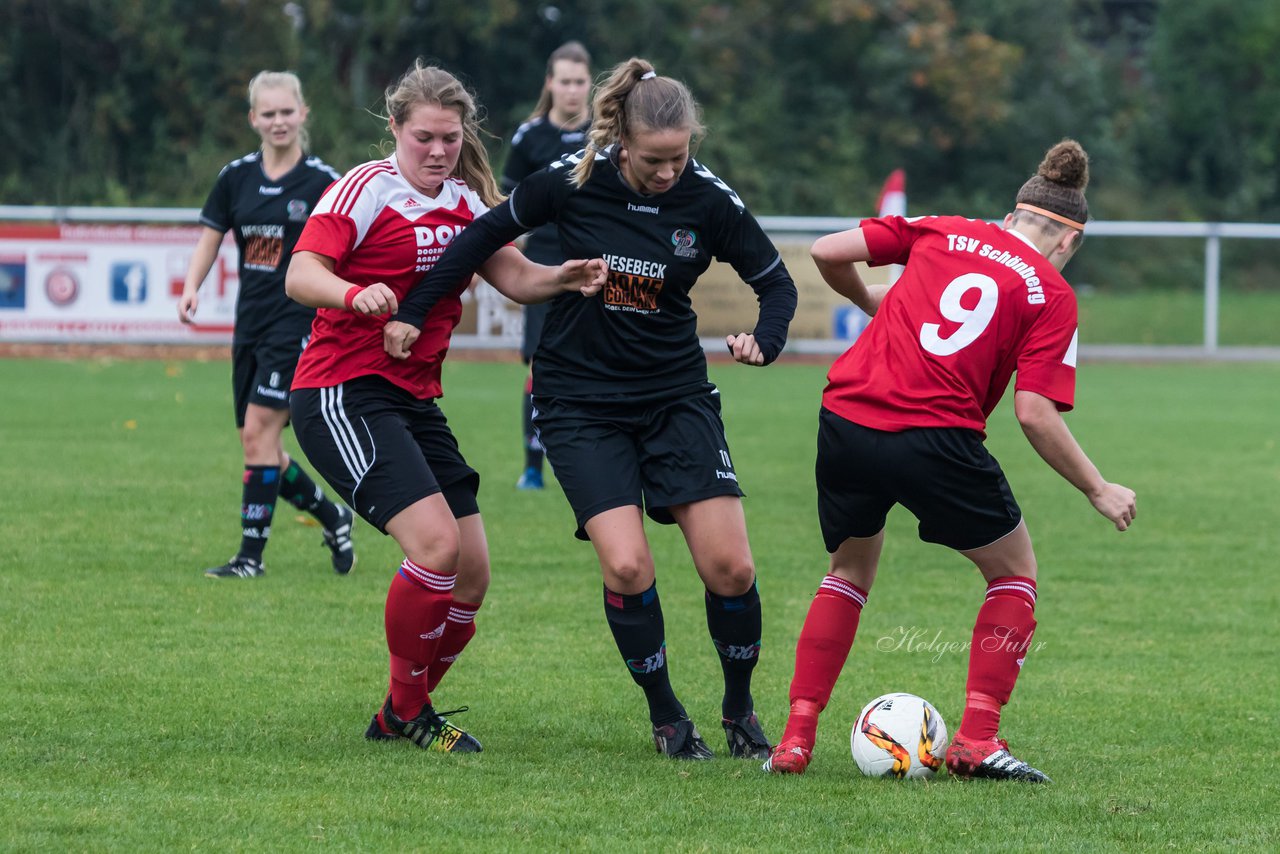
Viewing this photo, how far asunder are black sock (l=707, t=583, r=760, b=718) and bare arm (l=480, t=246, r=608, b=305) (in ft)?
3.02

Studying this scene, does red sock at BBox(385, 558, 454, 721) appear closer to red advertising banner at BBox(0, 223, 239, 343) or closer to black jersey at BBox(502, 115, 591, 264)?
black jersey at BBox(502, 115, 591, 264)

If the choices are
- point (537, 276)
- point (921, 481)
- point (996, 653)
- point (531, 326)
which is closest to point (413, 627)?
point (537, 276)

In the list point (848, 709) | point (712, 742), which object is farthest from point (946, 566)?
point (712, 742)

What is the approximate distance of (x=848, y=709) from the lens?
207 inches

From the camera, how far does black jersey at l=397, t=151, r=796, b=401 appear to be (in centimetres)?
462

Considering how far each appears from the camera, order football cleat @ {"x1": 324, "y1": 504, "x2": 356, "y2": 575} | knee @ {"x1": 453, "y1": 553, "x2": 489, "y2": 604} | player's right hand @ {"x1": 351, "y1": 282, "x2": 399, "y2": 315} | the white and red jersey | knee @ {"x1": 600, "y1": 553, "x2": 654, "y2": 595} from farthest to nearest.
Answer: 1. football cleat @ {"x1": 324, "y1": 504, "x2": 356, "y2": 575}
2. knee @ {"x1": 453, "y1": 553, "x2": 489, "y2": 604}
3. the white and red jersey
4. knee @ {"x1": 600, "y1": 553, "x2": 654, "y2": 595}
5. player's right hand @ {"x1": 351, "y1": 282, "x2": 399, "y2": 315}

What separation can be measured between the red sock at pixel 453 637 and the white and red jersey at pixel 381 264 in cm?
64

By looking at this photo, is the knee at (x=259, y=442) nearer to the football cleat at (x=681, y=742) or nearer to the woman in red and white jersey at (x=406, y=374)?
the woman in red and white jersey at (x=406, y=374)

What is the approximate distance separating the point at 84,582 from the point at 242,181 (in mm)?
1834

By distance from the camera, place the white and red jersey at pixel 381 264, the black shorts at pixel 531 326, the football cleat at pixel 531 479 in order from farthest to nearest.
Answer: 1. the football cleat at pixel 531 479
2. the black shorts at pixel 531 326
3. the white and red jersey at pixel 381 264

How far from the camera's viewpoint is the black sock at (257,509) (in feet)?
23.6

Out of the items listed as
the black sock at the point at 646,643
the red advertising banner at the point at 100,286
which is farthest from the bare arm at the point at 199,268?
the red advertising banner at the point at 100,286

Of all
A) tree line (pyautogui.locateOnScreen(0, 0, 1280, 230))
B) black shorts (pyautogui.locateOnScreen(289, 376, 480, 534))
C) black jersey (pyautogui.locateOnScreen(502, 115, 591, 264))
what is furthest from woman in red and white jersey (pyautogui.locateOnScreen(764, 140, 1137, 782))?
tree line (pyautogui.locateOnScreen(0, 0, 1280, 230))

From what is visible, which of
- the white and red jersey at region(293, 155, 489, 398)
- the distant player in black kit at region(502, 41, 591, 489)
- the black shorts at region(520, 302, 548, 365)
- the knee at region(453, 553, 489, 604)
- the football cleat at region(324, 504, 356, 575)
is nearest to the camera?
the white and red jersey at region(293, 155, 489, 398)
